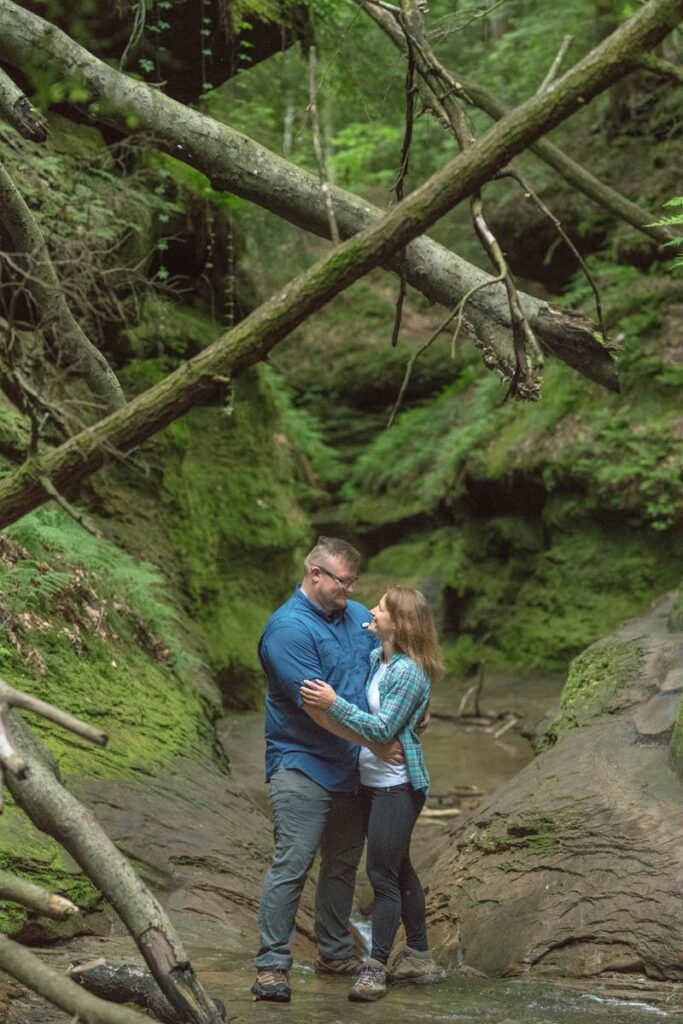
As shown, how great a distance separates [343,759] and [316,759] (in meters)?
0.16

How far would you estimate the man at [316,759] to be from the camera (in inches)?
223

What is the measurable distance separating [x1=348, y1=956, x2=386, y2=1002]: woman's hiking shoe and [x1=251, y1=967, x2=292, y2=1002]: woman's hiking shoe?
316 mm

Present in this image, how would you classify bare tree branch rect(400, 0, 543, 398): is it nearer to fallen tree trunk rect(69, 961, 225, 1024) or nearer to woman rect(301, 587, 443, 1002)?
woman rect(301, 587, 443, 1002)

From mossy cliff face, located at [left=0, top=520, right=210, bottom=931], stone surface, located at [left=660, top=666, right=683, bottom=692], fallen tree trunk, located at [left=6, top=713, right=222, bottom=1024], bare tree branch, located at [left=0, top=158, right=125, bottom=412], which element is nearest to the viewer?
fallen tree trunk, located at [left=6, top=713, right=222, bottom=1024]

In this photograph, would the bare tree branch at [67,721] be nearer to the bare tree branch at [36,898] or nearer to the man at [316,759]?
the bare tree branch at [36,898]

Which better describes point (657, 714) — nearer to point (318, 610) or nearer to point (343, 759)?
point (343, 759)

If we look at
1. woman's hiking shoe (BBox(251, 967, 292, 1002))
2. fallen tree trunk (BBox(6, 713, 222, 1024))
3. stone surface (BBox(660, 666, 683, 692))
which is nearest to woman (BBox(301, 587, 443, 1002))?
woman's hiking shoe (BBox(251, 967, 292, 1002))

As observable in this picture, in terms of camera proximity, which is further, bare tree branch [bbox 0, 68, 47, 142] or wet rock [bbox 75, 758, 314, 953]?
wet rock [bbox 75, 758, 314, 953]

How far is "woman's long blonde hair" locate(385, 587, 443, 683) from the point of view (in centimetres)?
585

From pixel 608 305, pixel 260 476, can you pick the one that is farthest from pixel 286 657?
pixel 608 305

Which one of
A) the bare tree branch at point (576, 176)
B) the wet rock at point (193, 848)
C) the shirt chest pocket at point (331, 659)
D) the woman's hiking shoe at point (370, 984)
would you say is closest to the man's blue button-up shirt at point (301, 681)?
the shirt chest pocket at point (331, 659)

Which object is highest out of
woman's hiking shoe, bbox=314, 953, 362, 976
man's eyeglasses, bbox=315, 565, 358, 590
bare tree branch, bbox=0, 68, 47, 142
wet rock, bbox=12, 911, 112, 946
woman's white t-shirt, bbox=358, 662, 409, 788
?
bare tree branch, bbox=0, 68, 47, 142

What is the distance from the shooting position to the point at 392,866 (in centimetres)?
574

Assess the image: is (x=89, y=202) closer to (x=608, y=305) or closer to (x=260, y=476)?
(x=260, y=476)
